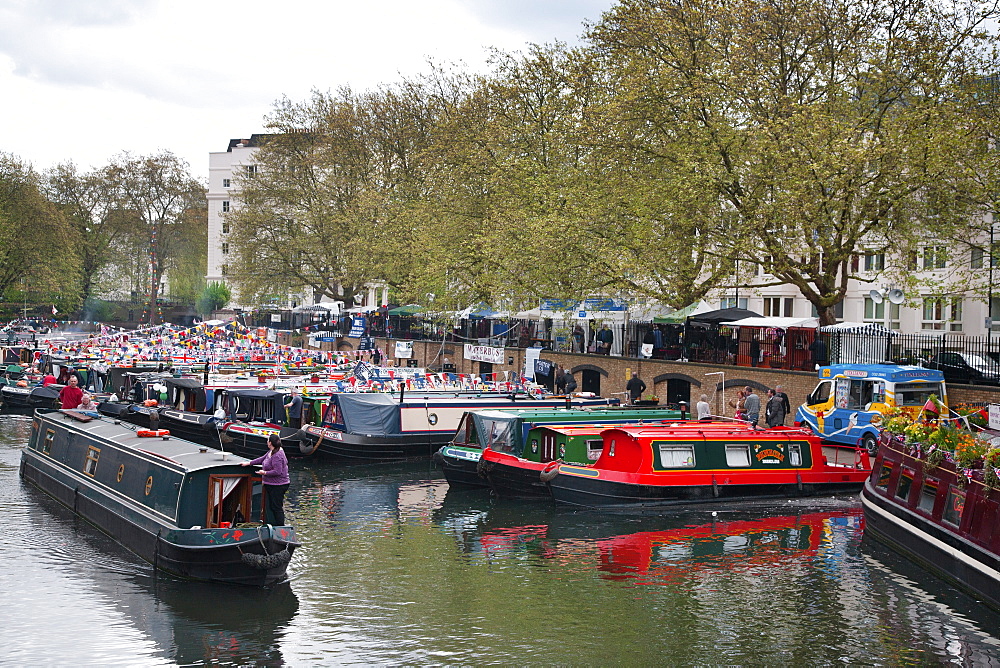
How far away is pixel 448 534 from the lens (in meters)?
20.7

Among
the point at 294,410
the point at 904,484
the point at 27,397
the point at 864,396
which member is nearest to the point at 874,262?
the point at 864,396

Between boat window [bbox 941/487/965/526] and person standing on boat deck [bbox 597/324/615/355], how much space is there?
79.4ft

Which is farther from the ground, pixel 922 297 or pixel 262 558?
pixel 922 297

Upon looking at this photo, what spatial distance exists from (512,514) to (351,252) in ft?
126

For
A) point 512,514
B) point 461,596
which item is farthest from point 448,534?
point 461,596

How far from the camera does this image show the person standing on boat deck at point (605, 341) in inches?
1608

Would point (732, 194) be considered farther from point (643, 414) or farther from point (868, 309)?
point (868, 309)

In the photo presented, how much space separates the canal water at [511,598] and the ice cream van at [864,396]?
546cm

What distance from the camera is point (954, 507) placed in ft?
54.3

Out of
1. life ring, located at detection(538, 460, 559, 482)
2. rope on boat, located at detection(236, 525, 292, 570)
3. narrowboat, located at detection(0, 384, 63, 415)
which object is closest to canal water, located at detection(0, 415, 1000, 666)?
rope on boat, located at detection(236, 525, 292, 570)

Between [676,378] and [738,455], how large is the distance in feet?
40.6

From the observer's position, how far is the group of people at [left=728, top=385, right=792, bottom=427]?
28.0 m

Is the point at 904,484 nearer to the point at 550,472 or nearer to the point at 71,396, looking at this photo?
the point at 550,472

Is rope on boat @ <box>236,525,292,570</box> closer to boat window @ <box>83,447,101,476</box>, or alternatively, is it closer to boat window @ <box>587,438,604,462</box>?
boat window @ <box>83,447,101,476</box>
